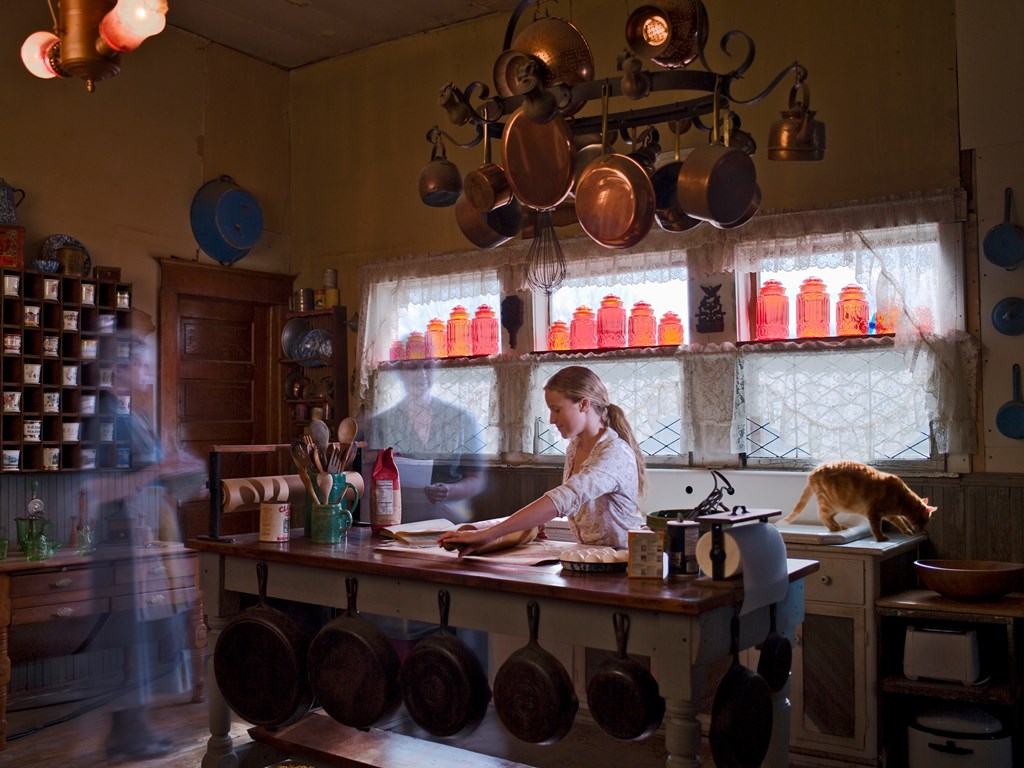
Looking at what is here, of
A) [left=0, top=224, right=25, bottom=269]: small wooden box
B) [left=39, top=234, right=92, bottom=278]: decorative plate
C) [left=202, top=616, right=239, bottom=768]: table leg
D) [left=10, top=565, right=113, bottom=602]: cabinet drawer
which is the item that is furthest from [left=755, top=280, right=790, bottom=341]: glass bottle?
[left=0, top=224, right=25, bottom=269]: small wooden box

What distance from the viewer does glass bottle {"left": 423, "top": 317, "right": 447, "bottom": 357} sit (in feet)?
19.5

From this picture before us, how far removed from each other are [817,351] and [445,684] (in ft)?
8.57

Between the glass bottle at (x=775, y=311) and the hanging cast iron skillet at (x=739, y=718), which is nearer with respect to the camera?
the hanging cast iron skillet at (x=739, y=718)

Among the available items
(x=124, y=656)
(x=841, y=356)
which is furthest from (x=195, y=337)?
(x=841, y=356)

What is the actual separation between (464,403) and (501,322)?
1.80 feet

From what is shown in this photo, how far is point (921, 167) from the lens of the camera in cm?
436

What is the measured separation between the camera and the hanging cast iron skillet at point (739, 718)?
8.43ft

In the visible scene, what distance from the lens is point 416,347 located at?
6.02 meters

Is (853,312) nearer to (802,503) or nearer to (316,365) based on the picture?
(802,503)

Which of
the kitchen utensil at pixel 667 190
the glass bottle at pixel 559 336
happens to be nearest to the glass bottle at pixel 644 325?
the glass bottle at pixel 559 336

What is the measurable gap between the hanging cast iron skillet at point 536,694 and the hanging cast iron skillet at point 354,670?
0.47 meters

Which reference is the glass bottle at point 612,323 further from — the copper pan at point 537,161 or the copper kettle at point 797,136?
the copper pan at point 537,161

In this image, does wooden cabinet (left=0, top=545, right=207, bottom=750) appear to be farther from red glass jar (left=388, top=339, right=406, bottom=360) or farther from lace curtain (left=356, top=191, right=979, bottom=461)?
lace curtain (left=356, top=191, right=979, bottom=461)

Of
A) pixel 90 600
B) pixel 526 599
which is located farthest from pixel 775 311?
pixel 90 600
